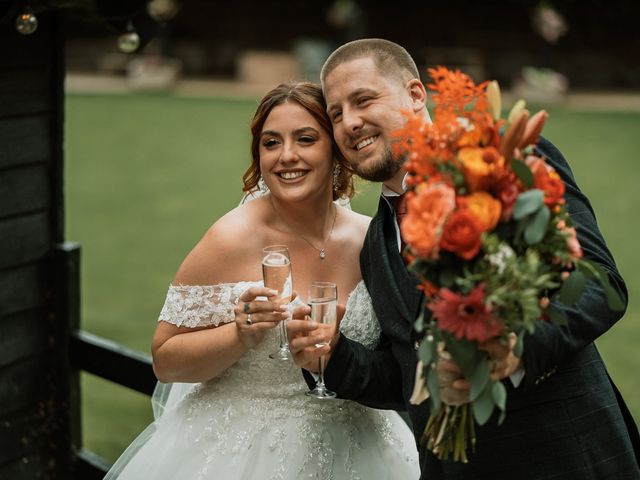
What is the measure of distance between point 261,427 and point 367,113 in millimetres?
1120

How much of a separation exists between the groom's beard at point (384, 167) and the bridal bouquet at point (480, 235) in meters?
0.57

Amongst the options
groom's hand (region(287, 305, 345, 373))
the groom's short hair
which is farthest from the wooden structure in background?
the groom's short hair

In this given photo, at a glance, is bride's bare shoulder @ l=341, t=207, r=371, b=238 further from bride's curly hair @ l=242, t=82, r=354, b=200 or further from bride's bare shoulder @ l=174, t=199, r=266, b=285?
bride's bare shoulder @ l=174, t=199, r=266, b=285

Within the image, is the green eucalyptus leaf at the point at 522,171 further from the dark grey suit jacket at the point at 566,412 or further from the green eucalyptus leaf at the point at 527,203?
the dark grey suit jacket at the point at 566,412

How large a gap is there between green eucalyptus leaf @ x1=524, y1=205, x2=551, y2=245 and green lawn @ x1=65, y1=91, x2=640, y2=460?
15.1ft

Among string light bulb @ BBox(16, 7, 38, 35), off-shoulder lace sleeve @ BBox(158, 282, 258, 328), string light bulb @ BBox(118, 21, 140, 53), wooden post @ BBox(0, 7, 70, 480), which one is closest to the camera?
off-shoulder lace sleeve @ BBox(158, 282, 258, 328)

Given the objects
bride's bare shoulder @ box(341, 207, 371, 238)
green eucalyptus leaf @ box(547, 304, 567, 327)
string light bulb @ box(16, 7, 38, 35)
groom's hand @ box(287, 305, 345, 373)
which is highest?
string light bulb @ box(16, 7, 38, 35)

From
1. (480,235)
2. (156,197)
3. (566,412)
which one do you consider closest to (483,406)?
(480,235)

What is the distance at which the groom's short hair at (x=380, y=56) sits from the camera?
321 centimetres

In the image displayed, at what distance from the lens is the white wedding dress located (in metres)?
3.35

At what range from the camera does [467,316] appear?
7.59 ft

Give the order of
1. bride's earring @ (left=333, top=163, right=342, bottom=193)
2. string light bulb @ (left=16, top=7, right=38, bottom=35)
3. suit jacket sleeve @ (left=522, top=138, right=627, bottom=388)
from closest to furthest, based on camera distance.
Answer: suit jacket sleeve @ (left=522, top=138, right=627, bottom=388) → bride's earring @ (left=333, top=163, right=342, bottom=193) → string light bulb @ (left=16, top=7, right=38, bottom=35)

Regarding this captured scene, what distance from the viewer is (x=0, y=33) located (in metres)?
4.27

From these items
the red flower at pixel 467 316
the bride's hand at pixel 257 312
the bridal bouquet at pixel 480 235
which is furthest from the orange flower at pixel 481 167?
the bride's hand at pixel 257 312
